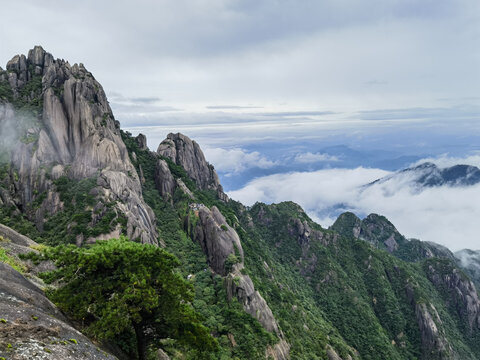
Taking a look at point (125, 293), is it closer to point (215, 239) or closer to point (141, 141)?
point (215, 239)

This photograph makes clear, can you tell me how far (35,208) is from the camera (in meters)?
61.0

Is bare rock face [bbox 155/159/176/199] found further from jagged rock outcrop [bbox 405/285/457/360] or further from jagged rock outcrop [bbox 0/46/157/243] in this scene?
jagged rock outcrop [bbox 405/285/457/360]

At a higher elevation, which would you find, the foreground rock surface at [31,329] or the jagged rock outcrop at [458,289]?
the foreground rock surface at [31,329]

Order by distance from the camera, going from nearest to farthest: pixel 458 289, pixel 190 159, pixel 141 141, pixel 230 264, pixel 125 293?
pixel 125 293, pixel 230 264, pixel 141 141, pixel 190 159, pixel 458 289

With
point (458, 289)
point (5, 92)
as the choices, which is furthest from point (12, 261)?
point (458, 289)

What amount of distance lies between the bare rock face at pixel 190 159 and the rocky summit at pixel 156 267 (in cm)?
84

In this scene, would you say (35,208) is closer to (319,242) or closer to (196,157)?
(196,157)

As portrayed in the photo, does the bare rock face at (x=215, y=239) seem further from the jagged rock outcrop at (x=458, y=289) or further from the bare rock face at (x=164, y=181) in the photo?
the jagged rock outcrop at (x=458, y=289)

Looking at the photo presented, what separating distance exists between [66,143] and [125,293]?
66084 mm

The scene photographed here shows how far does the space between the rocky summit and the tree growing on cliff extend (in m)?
0.12

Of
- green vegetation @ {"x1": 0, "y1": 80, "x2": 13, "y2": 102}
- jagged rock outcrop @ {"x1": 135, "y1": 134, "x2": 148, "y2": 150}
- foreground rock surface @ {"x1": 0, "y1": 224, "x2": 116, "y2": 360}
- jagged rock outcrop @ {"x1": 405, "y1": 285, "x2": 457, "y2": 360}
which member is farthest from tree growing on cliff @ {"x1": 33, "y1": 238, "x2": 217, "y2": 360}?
jagged rock outcrop @ {"x1": 405, "y1": 285, "x2": 457, "y2": 360}

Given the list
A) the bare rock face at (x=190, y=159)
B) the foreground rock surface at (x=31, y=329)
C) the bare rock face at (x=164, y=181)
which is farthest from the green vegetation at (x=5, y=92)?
the foreground rock surface at (x=31, y=329)

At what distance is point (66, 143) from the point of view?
7088cm

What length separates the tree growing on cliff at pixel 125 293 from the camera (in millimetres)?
18781
